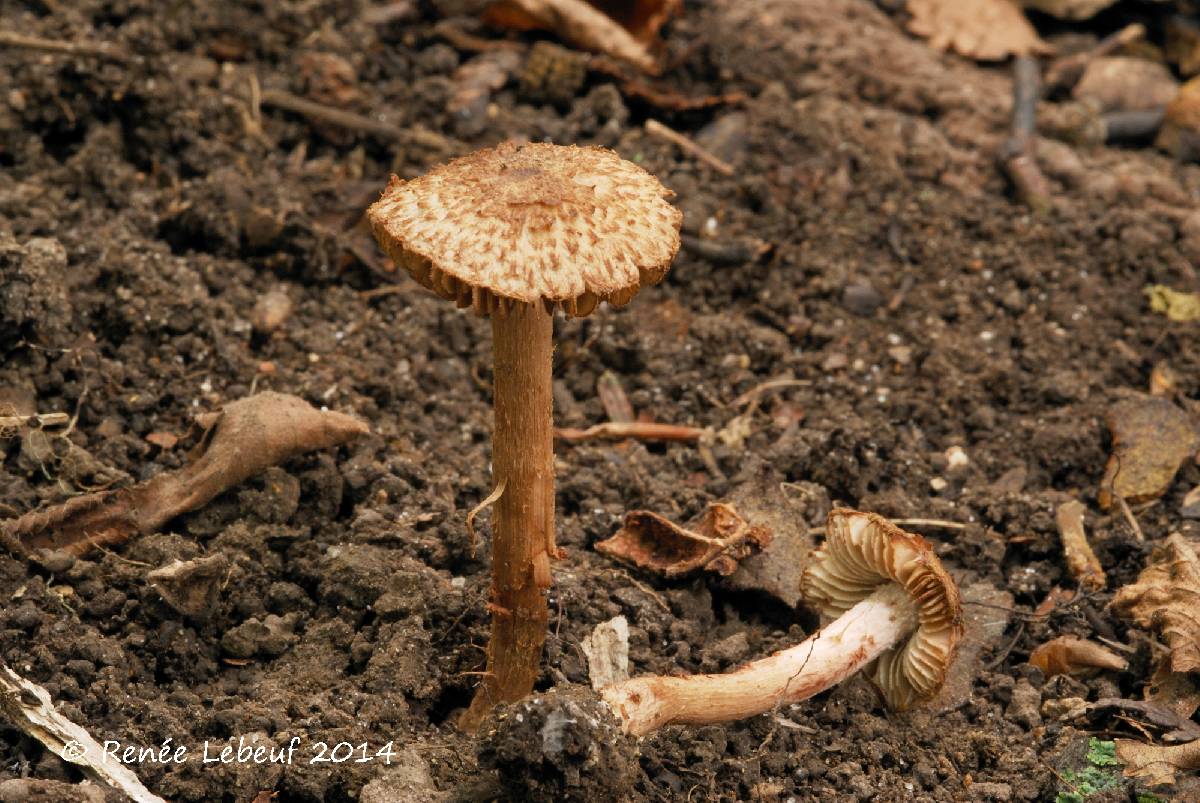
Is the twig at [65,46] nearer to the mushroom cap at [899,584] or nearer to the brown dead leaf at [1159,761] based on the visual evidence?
the mushroom cap at [899,584]

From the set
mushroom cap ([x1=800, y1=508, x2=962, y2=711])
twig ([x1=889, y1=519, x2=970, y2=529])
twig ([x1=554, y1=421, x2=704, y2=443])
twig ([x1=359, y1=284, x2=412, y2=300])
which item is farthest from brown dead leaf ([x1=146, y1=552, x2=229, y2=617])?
twig ([x1=889, y1=519, x2=970, y2=529])

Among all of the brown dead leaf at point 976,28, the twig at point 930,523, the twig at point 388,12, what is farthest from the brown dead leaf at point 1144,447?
the twig at point 388,12

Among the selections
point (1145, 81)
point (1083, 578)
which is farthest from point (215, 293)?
point (1145, 81)

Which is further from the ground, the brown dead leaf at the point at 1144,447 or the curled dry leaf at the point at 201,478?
the curled dry leaf at the point at 201,478

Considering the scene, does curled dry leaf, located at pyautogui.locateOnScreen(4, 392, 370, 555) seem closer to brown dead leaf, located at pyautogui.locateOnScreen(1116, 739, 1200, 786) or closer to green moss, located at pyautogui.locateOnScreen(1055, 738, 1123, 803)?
green moss, located at pyautogui.locateOnScreen(1055, 738, 1123, 803)

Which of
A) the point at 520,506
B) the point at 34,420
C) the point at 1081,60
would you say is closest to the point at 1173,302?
the point at 1081,60
